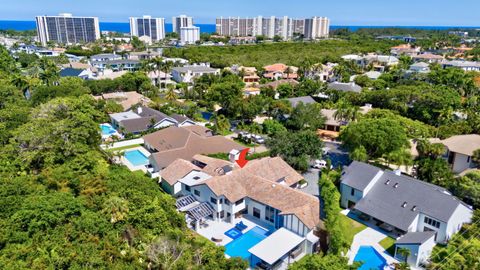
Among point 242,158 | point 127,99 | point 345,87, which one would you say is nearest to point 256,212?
point 242,158

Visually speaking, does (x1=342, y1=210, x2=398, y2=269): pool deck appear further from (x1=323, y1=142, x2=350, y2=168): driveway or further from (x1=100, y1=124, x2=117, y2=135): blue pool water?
(x1=100, y1=124, x2=117, y2=135): blue pool water

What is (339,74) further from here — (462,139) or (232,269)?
(232,269)

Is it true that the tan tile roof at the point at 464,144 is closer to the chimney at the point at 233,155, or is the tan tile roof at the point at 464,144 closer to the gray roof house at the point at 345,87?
A: the chimney at the point at 233,155

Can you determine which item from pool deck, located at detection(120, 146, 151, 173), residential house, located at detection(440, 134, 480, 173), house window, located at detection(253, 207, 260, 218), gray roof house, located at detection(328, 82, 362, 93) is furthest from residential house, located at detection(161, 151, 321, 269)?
gray roof house, located at detection(328, 82, 362, 93)

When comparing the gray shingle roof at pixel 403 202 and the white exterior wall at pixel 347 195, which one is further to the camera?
the white exterior wall at pixel 347 195

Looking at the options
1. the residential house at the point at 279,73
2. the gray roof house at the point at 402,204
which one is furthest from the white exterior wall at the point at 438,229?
the residential house at the point at 279,73

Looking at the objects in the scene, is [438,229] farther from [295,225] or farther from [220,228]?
[220,228]
